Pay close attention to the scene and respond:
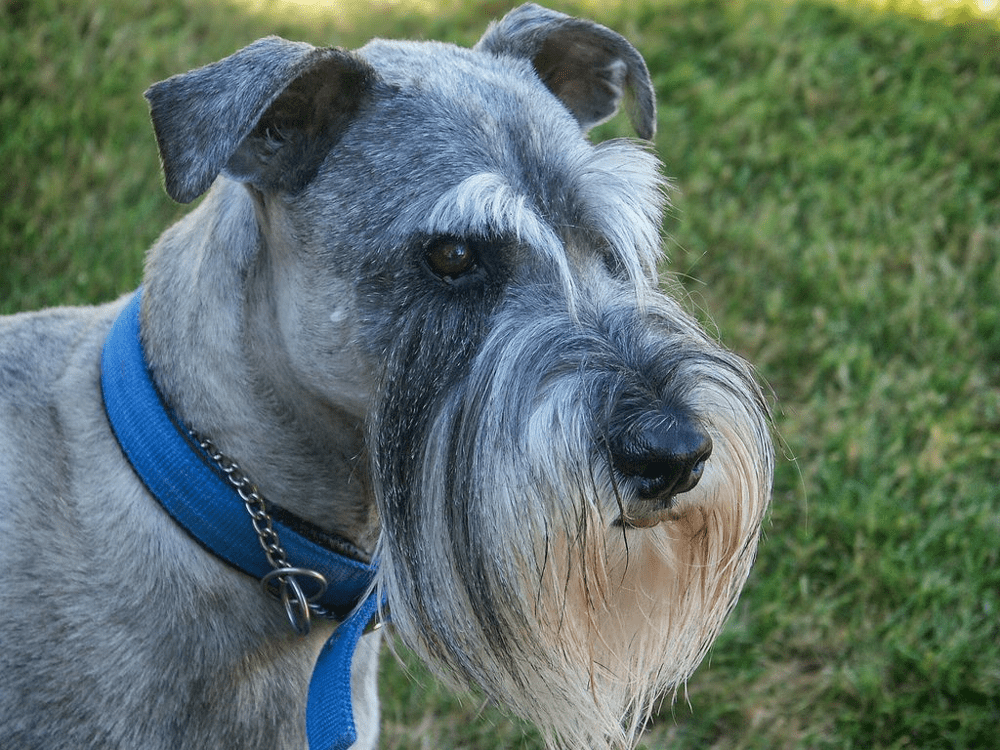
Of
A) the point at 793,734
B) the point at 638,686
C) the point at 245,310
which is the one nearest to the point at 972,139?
the point at 793,734

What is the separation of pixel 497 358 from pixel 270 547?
0.66 meters

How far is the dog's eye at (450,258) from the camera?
228cm

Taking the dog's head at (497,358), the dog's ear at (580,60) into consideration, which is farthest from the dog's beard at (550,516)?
the dog's ear at (580,60)

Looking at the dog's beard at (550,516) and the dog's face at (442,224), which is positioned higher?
the dog's face at (442,224)

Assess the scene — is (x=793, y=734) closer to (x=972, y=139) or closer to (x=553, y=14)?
(x=553, y=14)

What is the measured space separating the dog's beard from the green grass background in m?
0.99

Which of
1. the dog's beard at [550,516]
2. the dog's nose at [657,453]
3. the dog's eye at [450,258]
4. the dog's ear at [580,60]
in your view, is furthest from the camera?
the dog's ear at [580,60]

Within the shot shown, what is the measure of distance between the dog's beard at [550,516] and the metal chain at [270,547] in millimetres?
185

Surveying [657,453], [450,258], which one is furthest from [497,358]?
[657,453]

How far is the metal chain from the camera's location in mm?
2393

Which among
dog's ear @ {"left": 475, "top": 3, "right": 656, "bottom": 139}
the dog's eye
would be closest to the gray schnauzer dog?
the dog's eye

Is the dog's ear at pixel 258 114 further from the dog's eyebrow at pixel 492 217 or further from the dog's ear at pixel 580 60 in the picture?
the dog's ear at pixel 580 60

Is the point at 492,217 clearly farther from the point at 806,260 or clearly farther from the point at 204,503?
the point at 806,260

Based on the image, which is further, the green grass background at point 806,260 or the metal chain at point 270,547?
the green grass background at point 806,260
